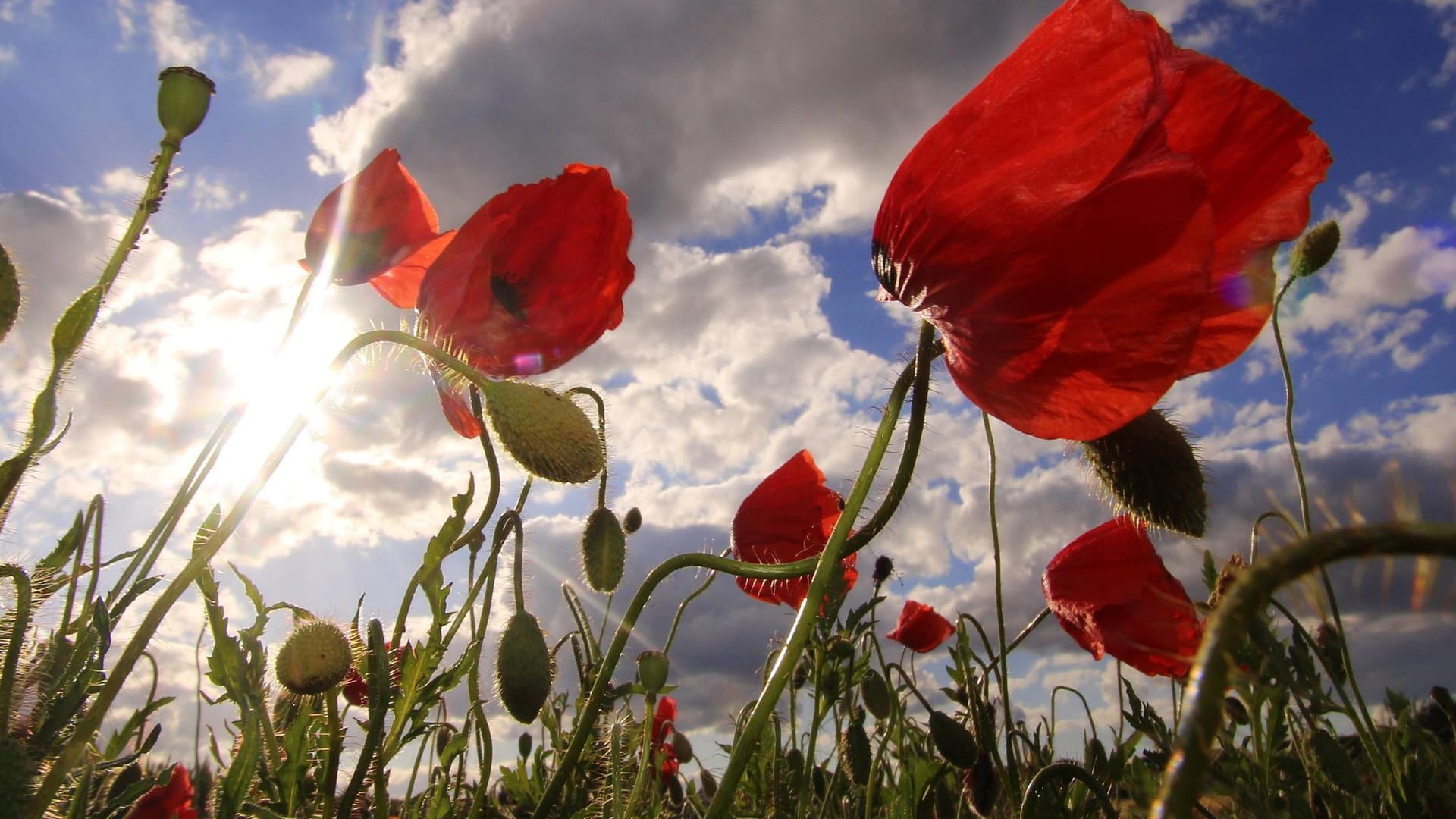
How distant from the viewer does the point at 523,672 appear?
66.4 inches

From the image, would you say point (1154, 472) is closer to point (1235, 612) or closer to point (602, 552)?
point (1235, 612)

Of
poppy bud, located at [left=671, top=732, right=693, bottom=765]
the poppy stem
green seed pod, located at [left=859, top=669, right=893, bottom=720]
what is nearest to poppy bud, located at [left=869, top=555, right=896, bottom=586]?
green seed pod, located at [left=859, top=669, right=893, bottom=720]

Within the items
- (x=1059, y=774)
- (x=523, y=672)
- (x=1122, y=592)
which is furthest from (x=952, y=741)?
(x=523, y=672)

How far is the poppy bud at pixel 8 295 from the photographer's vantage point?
978mm

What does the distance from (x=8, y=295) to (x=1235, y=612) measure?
3.86 feet

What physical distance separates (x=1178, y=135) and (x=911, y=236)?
1.05ft

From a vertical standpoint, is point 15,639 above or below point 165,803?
above

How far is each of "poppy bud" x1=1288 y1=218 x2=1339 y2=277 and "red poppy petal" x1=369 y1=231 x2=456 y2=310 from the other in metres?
2.70

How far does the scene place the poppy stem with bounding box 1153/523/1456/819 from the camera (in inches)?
12.4

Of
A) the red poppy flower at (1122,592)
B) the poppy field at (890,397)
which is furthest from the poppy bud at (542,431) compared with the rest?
the red poppy flower at (1122,592)

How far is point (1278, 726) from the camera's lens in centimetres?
238

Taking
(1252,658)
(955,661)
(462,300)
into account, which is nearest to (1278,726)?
(1252,658)

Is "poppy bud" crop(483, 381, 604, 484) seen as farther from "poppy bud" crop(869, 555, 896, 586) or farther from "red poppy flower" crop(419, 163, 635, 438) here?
"poppy bud" crop(869, 555, 896, 586)

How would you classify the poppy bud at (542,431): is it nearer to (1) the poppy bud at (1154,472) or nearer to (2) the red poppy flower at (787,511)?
(1) the poppy bud at (1154,472)
